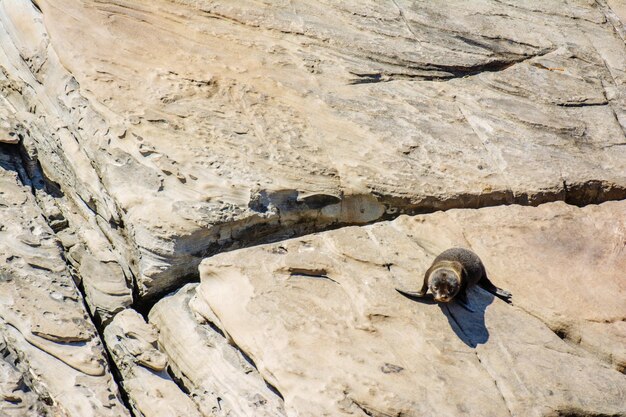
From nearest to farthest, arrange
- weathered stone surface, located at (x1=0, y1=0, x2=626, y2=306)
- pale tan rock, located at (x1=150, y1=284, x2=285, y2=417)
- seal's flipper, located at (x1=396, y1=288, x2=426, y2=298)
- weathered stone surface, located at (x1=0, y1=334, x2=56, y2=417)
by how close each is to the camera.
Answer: weathered stone surface, located at (x1=0, y1=334, x2=56, y2=417) → pale tan rock, located at (x1=150, y1=284, x2=285, y2=417) → seal's flipper, located at (x1=396, y1=288, x2=426, y2=298) → weathered stone surface, located at (x1=0, y1=0, x2=626, y2=306)

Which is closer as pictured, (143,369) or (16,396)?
(16,396)

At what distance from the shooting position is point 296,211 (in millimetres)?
6078

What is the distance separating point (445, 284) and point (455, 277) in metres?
0.09

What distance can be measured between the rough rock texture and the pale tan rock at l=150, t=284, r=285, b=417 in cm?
2

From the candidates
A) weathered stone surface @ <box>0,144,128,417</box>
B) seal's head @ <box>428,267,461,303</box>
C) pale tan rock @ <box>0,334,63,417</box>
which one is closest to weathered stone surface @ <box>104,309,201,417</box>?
weathered stone surface @ <box>0,144,128,417</box>

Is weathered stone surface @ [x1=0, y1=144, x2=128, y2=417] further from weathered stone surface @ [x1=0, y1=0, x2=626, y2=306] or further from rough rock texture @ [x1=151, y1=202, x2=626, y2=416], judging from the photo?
rough rock texture @ [x1=151, y1=202, x2=626, y2=416]

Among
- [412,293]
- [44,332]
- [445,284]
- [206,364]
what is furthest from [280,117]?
[44,332]

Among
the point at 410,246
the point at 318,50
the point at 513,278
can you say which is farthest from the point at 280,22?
the point at 513,278

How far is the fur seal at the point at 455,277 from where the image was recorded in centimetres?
529

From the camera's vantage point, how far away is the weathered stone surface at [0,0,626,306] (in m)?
5.88

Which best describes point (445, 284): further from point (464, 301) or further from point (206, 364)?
point (206, 364)

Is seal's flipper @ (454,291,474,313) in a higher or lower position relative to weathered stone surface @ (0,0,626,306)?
lower

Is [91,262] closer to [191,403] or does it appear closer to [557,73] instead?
[191,403]

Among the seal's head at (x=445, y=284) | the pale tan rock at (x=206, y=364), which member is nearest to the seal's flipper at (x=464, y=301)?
the seal's head at (x=445, y=284)
